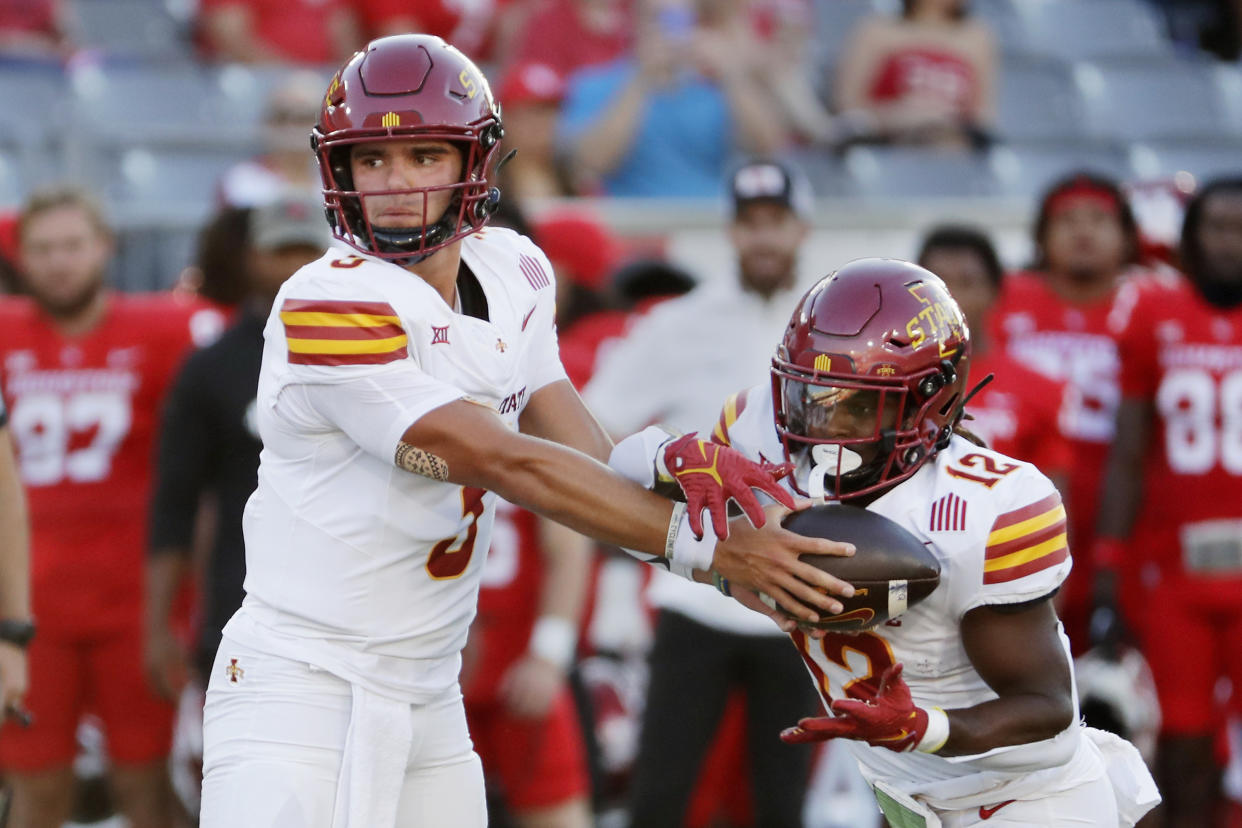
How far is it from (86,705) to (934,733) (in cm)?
327

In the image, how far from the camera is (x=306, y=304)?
2.83 meters

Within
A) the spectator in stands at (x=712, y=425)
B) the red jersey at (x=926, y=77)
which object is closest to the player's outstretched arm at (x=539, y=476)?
the spectator in stands at (x=712, y=425)

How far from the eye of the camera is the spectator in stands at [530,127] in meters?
6.84

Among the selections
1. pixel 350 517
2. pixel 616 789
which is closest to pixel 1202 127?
pixel 616 789

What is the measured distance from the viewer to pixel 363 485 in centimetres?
294

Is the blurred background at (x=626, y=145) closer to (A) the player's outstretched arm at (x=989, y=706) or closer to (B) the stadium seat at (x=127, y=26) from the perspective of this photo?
(B) the stadium seat at (x=127, y=26)

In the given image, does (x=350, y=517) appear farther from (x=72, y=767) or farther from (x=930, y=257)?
(x=930, y=257)

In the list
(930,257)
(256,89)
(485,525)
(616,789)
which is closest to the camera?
(485,525)

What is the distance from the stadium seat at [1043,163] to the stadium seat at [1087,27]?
1.40m

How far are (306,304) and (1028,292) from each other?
3.82 meters

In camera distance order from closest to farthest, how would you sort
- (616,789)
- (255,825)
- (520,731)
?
1. (255,825)
2. (520,731)
3. (616,789)

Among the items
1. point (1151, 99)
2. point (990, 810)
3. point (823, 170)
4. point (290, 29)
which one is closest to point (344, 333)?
point (990, 810)

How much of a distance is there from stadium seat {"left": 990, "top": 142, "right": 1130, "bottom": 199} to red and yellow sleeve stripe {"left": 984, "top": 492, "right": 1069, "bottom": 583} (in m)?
5.29

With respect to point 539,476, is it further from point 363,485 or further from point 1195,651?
point 1195,651
